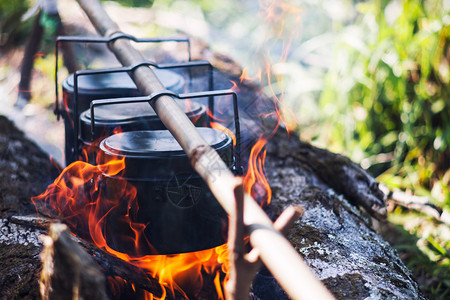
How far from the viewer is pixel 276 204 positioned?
84.6 inches

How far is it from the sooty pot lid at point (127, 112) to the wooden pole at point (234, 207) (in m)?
0.14

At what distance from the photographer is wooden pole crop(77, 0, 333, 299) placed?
3.17 ft

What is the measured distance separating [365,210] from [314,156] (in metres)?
0.42

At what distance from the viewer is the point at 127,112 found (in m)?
1.92

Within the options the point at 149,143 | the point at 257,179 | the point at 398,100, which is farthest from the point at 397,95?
the point at 149,143

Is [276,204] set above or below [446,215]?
above

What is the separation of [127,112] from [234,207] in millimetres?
1016

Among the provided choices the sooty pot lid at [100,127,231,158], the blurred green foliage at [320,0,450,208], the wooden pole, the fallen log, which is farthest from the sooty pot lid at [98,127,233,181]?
the blurred green foliage at [320,0,450,208]

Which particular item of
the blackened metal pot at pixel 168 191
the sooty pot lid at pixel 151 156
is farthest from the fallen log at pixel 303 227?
the sooty pot lid at pixel 151 156

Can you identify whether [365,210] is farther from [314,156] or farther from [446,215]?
[446,215]

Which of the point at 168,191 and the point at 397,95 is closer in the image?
the point at 168,191

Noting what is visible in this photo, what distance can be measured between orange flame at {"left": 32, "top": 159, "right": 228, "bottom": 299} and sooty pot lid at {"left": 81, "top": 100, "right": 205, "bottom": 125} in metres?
0.22

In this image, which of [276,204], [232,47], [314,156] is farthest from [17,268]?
[232,47]

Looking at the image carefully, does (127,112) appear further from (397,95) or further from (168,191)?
(397,95)
